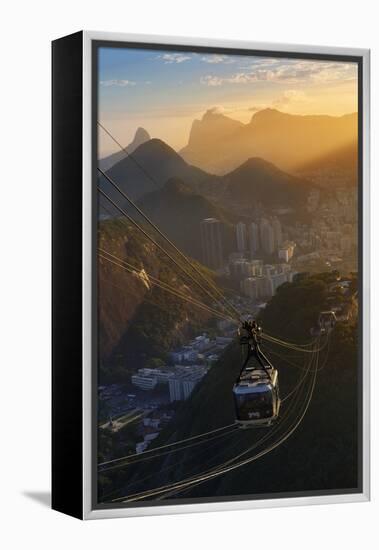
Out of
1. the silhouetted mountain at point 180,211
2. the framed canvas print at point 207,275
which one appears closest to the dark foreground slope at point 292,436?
the framed canvas print at point 207,275

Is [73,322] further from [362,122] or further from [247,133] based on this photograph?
[362,122]

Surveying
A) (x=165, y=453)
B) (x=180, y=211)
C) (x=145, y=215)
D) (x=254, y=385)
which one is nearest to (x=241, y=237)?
(x=180, y=211)

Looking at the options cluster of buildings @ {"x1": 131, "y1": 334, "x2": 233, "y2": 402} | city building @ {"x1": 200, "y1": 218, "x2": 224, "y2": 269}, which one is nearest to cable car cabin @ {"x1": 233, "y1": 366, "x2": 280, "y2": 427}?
cluster of buildings @ {"x1": 131, "y1": 334, "x2": 233, "y2": 402}

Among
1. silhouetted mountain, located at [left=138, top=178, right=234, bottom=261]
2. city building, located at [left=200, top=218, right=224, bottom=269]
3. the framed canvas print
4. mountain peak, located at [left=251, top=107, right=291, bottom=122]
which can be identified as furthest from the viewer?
mountain peak, located at [left=251, top=107, right=291, bottom=122]

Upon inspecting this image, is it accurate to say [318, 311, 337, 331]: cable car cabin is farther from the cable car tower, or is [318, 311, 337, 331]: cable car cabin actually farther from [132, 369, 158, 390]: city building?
[132, 369, 158, 390]: city building

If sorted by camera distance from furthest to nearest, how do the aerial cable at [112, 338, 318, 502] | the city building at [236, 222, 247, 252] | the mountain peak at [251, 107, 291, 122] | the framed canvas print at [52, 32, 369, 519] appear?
the mountain peak at [251, 107, 291, 122]
the city building at [236, 222, 247, 252]
the aerial cable at [112, 338, 318, 502]
the framed canvas print at [52, 32, 369, 519]

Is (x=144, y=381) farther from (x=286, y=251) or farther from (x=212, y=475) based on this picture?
(x=286, y=251)

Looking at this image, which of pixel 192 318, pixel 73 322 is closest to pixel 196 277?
pixel 192 318

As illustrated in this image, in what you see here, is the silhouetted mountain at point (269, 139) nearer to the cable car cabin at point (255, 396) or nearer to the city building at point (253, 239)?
the city building at point (253, 239)
